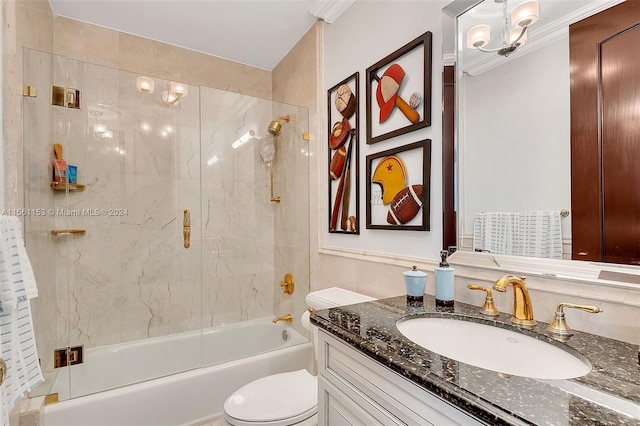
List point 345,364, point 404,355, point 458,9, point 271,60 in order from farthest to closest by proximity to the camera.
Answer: point 271,60, point 458,9, point 345,364, point 404,355

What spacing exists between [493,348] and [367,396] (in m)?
0.41

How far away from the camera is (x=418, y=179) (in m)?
1.43

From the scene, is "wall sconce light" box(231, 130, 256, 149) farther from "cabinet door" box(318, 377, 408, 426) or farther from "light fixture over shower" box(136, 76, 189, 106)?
"cabinet door" box(318, 377, 408, 426)

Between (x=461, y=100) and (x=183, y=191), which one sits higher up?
(x=461, y=100)

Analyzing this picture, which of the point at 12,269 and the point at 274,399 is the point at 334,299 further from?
the point at 12,269

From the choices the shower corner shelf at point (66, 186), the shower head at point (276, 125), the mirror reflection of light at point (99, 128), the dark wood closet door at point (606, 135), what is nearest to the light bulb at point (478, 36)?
the dark wood closet door at point (606, 135)

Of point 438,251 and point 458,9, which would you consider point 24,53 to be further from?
point 438,251

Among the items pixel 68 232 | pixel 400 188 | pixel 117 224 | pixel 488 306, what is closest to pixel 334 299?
pixel 400 188

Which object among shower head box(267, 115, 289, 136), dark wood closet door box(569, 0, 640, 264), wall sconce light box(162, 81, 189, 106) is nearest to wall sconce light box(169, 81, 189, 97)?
wall sconce light box(162, 81, 189, 106)

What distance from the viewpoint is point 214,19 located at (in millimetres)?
2174

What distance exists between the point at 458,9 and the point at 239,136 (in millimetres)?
1765

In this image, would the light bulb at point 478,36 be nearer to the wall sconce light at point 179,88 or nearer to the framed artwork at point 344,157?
the framed artwork at point 344,157

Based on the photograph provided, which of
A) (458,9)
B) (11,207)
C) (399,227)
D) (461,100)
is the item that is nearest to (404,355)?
(399,227)

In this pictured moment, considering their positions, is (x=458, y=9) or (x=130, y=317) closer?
(x=458, y=9)
